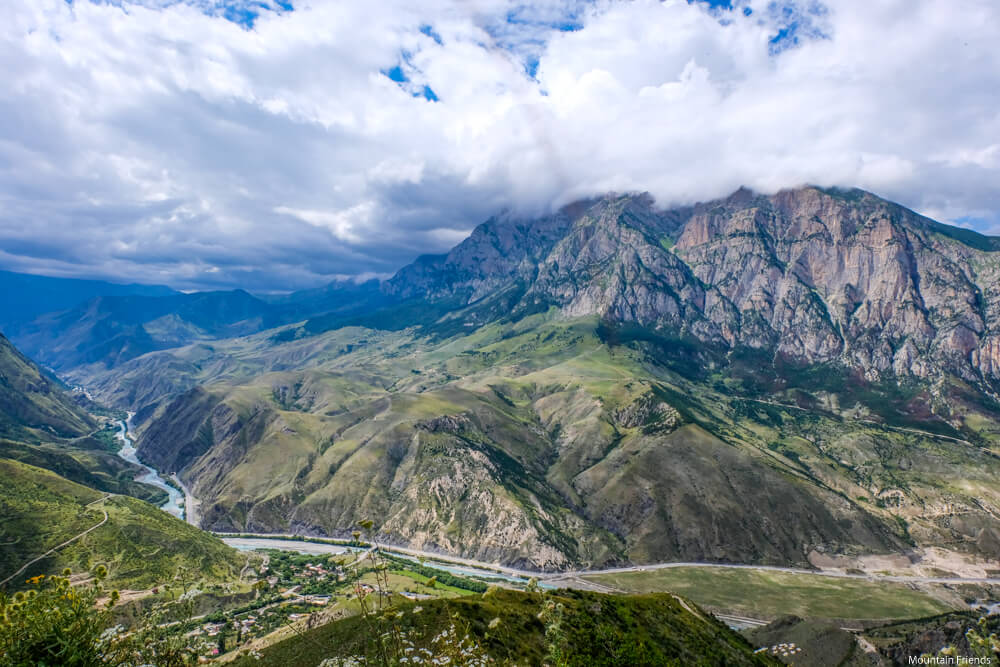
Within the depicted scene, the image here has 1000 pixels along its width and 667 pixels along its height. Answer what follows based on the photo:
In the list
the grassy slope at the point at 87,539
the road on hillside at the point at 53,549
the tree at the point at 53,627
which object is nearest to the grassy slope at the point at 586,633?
the tree at the point at 53,627

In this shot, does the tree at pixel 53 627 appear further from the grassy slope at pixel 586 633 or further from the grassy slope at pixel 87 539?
the grassy slope at pixel 87 539

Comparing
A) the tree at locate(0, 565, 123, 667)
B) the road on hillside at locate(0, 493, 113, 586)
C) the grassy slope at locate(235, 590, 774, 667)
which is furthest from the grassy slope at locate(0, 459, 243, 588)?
the tree at locate(0, 565, 123, 667)

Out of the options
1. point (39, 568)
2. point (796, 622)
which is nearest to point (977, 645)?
point (796, 622)

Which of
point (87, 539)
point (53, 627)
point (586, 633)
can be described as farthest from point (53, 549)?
point (53, 627)

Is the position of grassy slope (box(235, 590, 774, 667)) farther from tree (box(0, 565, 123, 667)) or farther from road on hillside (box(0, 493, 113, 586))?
road on hillside (box(0, 493, 113, 586))

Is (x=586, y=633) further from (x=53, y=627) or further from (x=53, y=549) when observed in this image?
(x=53, y=549)
